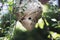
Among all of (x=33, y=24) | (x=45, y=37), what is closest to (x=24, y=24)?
(x=33, y=24)

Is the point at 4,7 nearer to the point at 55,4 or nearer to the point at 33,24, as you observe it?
the point at 33,24

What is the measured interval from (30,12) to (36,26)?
0.20 m

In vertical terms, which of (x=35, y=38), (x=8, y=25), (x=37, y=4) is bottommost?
(x=35, y=38)

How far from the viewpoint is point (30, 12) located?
129 inches

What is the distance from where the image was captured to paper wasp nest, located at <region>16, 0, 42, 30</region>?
3254 millimetres

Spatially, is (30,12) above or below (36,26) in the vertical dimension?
above

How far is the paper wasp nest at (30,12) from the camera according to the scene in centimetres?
325

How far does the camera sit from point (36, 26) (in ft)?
10.6

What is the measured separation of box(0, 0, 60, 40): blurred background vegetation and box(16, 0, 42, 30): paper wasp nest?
57 millimetres

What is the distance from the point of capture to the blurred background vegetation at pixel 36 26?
3.22m

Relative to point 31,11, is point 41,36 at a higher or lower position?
lower

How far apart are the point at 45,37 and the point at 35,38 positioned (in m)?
0.13

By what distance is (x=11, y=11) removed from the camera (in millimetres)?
3285

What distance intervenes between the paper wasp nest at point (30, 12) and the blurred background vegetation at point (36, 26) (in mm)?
57
